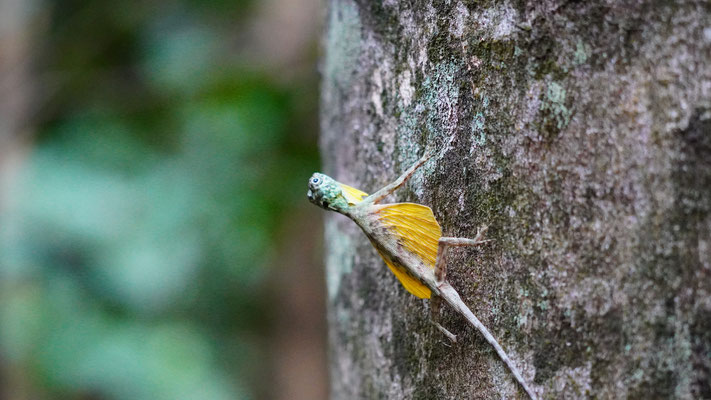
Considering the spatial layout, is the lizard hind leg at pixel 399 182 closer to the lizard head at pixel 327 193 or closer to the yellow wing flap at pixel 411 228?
the yellow wing flap at pixel 411 228

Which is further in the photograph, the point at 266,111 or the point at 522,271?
the point at 266,111

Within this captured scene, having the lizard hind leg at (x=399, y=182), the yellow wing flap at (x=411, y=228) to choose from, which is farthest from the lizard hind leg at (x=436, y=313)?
the lizard hind leg at (x=399, y=182)

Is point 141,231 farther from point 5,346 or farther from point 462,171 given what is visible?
point 462,171

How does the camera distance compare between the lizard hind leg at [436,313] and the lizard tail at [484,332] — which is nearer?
the lizard tail at [484,332]

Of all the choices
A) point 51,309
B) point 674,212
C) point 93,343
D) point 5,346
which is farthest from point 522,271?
point 5,346

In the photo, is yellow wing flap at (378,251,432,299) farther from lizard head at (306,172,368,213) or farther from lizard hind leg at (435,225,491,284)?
lizard head at (306,172,368,213)

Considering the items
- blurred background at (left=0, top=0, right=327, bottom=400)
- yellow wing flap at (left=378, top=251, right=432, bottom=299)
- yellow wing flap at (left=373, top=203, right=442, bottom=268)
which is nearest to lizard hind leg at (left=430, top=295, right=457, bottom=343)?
yellow wing flap at (left=378, top=251, right=432, bottom=299)
